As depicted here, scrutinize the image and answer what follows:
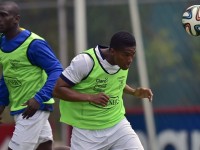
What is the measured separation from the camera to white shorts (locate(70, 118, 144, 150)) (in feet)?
30.1

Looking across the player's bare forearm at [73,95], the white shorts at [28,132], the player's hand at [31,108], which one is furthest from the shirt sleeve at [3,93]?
the player's bare forearm at [73,95]

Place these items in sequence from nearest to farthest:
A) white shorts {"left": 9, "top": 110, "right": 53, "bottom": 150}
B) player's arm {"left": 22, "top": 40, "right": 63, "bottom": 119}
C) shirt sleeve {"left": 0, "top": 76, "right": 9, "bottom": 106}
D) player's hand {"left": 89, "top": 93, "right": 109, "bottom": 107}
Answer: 1. player's hand {"left": 89, "top": 93, "right": 109, "bottom": 107}
2. player's arm {"left": 22, "top": 40, "right": 63, "bottom": 119}
3. white shorts {"left": 9, "top": 110, "right": 53, "bottom": 150}
4. shirt sleeve {"left": 0, "top": 76, "right": 9, "bottom": 106}

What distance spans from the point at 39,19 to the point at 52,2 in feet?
1.88

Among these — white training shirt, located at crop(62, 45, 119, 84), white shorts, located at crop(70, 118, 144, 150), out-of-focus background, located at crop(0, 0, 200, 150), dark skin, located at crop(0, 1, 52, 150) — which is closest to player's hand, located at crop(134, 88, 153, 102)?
white shorts, located at crop(70, 118, 144, 150)

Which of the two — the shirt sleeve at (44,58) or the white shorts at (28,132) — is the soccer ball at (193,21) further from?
the white shorts at (28,132)

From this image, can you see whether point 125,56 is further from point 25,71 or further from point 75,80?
point 25,71

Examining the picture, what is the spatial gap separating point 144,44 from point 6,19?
22.1 feet

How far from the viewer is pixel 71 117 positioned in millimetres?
9258

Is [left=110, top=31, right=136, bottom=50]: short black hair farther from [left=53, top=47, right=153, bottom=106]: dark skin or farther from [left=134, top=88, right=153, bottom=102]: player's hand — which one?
[left=134, top=88, right=153, bottom=102]: player's hand

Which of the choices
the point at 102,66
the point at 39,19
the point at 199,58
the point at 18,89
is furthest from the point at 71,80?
the point at 39,19

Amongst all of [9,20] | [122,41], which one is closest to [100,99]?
[122,41]

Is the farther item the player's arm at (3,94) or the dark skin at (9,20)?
the player's arm at (3,94)

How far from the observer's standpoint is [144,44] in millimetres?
16125

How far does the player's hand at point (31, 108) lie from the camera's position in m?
9.26
